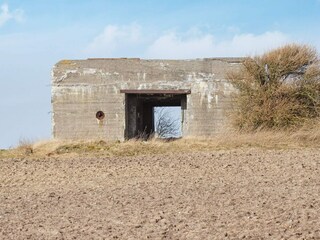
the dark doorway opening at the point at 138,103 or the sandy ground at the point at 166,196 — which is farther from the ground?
the dark doorway opening at the point at 138,103

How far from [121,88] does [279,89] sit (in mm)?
5010

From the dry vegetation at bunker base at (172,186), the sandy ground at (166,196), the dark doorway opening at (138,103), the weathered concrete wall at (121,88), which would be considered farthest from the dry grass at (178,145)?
the dark doorway opening at (138,103)

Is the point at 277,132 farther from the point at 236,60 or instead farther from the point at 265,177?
the point at 265,177

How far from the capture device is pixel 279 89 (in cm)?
2005

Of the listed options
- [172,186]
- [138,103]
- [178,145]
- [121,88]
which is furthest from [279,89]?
[172,186]

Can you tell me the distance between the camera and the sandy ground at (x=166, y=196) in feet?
25.6

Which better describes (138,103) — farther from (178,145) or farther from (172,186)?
(172,186)

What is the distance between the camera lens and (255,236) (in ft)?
23.3

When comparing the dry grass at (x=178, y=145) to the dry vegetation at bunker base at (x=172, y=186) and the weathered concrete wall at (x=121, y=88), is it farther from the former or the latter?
the weathered concrete wall at (x=121, y=88)

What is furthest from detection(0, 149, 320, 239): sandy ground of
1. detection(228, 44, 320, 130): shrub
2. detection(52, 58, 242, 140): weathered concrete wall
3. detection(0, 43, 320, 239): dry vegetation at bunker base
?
detection(52, 58, 242, 140): weathered concrete wall

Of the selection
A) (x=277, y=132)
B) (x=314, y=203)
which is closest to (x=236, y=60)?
(x=277, y=132)

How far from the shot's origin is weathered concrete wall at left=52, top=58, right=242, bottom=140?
20625 mm

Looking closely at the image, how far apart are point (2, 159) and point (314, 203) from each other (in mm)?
11107

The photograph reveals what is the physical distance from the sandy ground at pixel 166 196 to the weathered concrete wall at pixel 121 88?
12.3 feet
